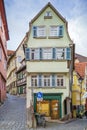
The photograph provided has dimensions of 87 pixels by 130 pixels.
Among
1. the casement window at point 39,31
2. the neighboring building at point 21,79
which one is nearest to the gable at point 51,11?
the casement window at point 39,31

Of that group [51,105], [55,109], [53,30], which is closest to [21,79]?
[53,30]

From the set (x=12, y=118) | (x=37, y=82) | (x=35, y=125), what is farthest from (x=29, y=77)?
(x=35, y=125)

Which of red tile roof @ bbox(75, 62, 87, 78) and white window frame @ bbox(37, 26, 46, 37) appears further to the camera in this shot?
red tile roof @ bbox(75, 62, 87, 78)

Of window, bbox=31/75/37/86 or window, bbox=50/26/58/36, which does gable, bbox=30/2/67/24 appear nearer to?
window, bbox=50/26/58/36

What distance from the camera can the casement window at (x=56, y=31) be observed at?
42.6m

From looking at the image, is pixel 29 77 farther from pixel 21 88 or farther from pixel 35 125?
pixel 21 88

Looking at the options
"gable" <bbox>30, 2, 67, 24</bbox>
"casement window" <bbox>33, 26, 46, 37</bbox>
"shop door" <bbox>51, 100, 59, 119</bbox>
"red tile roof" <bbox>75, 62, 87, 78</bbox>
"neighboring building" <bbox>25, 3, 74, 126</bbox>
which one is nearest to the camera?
"shop door" <bbox>51, 100, 59, 119</bbox>

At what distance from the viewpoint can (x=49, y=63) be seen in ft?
138

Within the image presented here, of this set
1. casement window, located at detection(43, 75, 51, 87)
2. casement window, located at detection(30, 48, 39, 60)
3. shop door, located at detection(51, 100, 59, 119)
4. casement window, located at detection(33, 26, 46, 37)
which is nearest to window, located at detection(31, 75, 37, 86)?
casement window, located at detection(43, 75, 51, 87)

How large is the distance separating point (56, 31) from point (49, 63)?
3.82 metres

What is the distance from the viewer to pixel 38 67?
41.9 m

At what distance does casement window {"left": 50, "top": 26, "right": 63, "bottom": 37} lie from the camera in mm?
42562

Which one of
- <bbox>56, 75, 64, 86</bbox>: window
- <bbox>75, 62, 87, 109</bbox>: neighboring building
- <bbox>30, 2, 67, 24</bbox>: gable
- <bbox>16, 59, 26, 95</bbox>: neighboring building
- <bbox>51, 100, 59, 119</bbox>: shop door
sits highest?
<bbox>30, 2, 67, 24</bbox>: gable

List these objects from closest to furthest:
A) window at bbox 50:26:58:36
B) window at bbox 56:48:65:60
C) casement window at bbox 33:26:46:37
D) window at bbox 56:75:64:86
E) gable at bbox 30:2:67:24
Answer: window at bbox 56:75:64:86 < window at bbox 56:48:65:60 < window at bbox 50:26:58:36 < casement window at bbox 33:26:46:37 < gable at bbox 30:2:67:24
